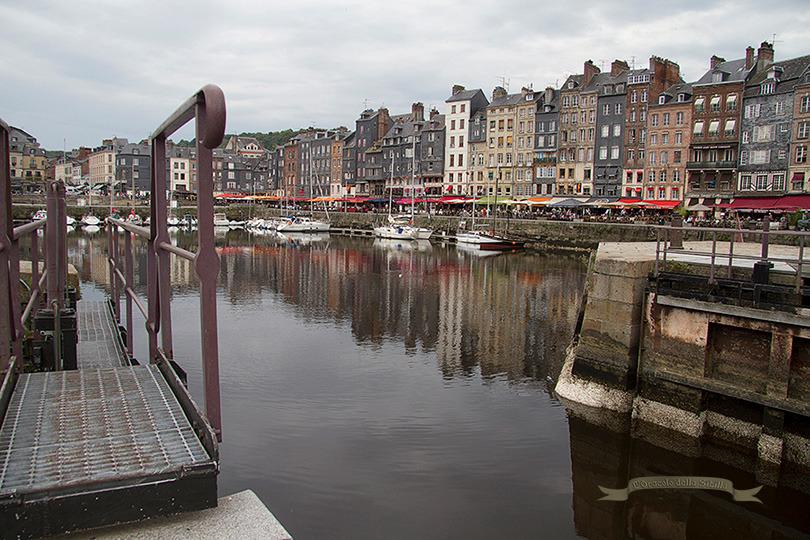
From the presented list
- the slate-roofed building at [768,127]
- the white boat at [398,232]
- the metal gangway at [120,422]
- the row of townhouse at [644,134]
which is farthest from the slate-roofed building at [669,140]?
the metal gangway at [120,422]

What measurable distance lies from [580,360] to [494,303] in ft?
47.3

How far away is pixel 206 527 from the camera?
369 centimetres

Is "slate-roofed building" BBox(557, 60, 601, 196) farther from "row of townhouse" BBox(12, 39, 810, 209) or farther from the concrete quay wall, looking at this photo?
the concrete quay wall

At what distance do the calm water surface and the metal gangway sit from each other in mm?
4533

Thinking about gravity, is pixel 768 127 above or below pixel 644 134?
below

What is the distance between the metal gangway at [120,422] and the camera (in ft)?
11.9

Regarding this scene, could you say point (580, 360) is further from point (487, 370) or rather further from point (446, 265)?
point (446, 265)

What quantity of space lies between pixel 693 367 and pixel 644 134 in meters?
63.0

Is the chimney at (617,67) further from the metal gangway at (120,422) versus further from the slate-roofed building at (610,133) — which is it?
the metal gangway at (120,422)

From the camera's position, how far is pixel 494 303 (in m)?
28.1

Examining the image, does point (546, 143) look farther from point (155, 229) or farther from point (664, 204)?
point (155, 229)

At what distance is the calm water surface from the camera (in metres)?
9.40

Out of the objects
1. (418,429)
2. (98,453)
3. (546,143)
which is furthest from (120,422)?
(546,143)

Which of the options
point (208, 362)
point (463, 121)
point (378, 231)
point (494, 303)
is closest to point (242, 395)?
point (208, 362)
